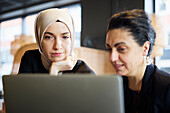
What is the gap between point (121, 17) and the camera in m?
1.10

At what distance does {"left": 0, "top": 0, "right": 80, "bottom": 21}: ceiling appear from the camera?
429cm

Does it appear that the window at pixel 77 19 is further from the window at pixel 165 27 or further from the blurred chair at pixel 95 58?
the window at pixel 165 27

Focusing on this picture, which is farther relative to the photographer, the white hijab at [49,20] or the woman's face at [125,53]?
the white hijab at [49,20]

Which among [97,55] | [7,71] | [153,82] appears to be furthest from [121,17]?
[7,71]

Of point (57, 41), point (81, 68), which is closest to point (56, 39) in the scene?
point (57, 41)

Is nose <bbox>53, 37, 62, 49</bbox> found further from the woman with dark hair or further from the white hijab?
the woman with dark hair

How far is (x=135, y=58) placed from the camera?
1.04 meters

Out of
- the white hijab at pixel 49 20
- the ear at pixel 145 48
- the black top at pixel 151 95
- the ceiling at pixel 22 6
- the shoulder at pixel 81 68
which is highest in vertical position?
the ceiling at pixel 22 6

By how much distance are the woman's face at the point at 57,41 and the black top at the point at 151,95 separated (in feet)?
1.30

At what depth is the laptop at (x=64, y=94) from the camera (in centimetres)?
57

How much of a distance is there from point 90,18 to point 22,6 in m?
2.19

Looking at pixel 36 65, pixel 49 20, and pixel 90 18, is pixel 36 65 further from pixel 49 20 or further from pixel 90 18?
pixel 90 18

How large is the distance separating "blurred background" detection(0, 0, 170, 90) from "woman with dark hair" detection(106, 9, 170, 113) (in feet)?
4.59

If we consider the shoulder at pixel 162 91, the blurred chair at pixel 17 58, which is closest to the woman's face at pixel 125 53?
the shoulder at pixel 162 91
